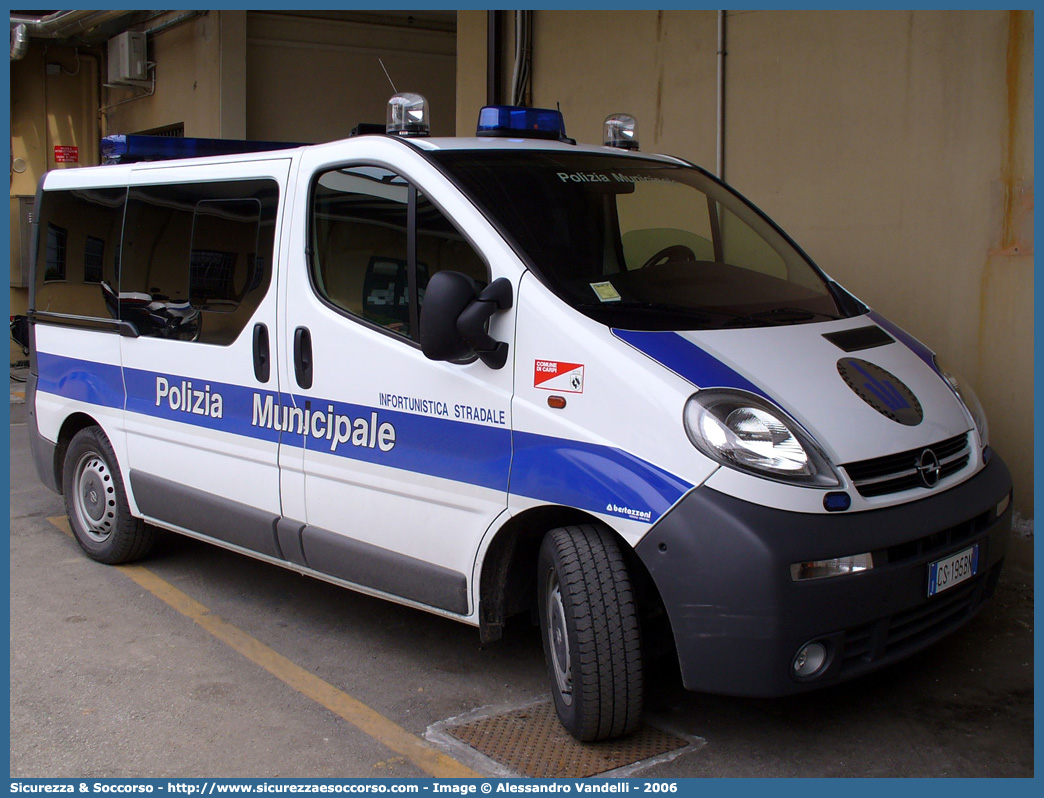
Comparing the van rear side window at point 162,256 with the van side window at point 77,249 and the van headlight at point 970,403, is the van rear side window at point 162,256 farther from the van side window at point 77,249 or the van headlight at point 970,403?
the van headlight at point 970,403

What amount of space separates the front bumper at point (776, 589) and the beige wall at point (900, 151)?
7.57 feet

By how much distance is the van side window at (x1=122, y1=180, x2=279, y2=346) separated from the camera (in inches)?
179

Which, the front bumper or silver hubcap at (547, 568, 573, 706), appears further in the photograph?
silver hubcap at (547, 568, 573, 706)

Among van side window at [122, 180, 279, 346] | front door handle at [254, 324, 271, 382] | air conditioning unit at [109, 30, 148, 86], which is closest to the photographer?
front door handle at [254, 324, 271, 382]

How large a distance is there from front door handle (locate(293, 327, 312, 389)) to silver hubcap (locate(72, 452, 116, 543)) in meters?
1.74

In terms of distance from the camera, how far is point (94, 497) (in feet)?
18.5

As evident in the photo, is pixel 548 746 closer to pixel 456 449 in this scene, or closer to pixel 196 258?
pixel 456 449

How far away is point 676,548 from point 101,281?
3546 millimetres

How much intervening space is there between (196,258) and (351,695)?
209 cm

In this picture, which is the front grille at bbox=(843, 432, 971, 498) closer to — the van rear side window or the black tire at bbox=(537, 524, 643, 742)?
the black tire at bbox=(537, 524, 643, 742)

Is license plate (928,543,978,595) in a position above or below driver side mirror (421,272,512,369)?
below

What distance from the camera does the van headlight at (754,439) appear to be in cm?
319

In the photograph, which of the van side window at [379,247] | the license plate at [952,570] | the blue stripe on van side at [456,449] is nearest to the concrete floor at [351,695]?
the license plate at [952,570]

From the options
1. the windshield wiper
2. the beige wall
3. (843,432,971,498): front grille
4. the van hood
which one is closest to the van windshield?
the windshield wiper
